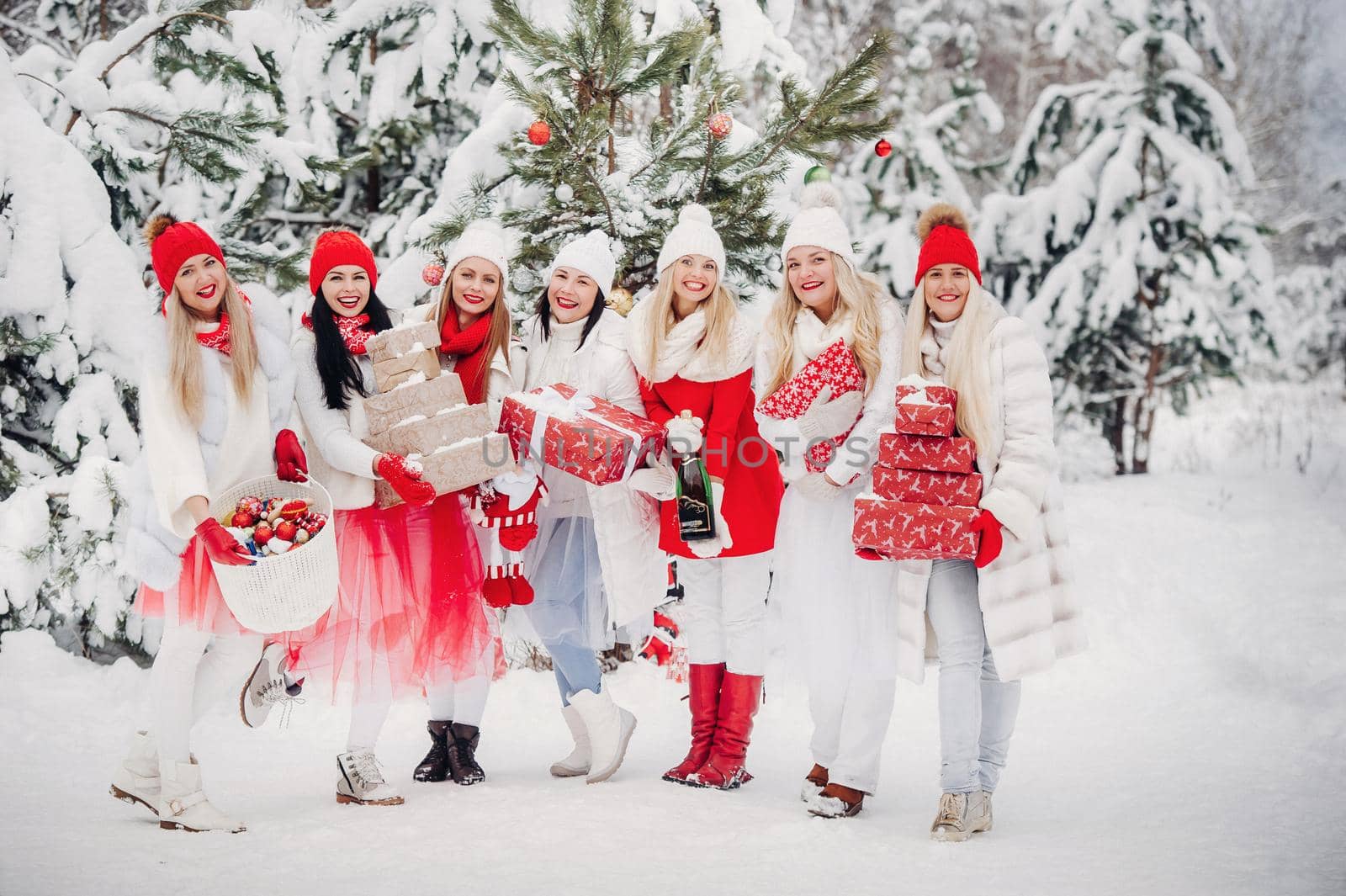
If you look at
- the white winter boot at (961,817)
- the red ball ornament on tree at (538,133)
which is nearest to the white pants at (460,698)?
the white winter boot at (961,817)

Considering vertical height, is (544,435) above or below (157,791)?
above

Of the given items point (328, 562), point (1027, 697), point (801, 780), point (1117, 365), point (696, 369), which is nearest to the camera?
point (328, 562)

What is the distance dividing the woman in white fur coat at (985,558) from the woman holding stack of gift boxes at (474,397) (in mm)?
1447

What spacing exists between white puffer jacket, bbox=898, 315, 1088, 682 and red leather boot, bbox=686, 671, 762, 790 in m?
0.69

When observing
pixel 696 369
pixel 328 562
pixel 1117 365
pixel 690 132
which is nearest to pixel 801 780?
pixel 696 369

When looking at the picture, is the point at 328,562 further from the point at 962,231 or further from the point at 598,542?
the point at 962,231

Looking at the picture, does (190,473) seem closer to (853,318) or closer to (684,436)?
(684,436)

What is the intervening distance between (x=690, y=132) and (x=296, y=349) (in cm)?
199

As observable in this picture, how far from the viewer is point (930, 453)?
3219 millimetres

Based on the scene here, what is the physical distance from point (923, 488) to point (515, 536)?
1.43 m

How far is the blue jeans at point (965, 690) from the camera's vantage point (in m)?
3.38

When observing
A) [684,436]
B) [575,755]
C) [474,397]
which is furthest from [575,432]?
[575,755]

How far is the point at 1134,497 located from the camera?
7.88m

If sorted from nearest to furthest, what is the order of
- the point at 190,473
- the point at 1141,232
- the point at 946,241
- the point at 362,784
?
the point at 190,473, the point at 946,241, the point at 362,784, the point at 1141,232
